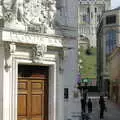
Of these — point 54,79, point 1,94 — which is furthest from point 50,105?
point 1,94

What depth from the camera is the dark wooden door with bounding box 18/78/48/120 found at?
1304 centimetres

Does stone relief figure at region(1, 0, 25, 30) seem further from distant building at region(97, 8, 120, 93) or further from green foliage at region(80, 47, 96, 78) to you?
green foliage at region(80, 47, 96, 78)

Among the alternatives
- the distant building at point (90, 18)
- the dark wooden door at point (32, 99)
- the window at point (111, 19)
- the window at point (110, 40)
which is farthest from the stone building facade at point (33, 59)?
the distant building at point (90, 18)

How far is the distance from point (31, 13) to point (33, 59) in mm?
1156

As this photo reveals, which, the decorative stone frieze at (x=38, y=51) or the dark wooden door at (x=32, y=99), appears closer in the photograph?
the decorative stone frieze at (x=38, y=51)

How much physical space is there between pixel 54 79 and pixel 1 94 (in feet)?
6.06

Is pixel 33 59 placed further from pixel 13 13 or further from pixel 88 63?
pixel 88 63

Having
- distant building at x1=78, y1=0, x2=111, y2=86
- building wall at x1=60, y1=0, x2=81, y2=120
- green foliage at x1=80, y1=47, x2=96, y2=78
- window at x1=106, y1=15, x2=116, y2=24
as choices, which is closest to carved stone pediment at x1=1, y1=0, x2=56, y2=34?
building wall at x1=60, y1=0, x2=81, y2=120

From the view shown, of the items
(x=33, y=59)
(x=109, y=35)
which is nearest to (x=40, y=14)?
(x=33, y=59)

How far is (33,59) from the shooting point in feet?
42.5

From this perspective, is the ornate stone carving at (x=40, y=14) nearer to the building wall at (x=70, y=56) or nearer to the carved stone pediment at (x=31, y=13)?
the carved stone pediment at (x=31, y=13)

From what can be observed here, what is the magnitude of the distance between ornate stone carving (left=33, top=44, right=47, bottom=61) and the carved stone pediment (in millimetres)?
407

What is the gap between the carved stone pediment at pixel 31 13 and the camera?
40.7ft

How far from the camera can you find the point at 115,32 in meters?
88.8
